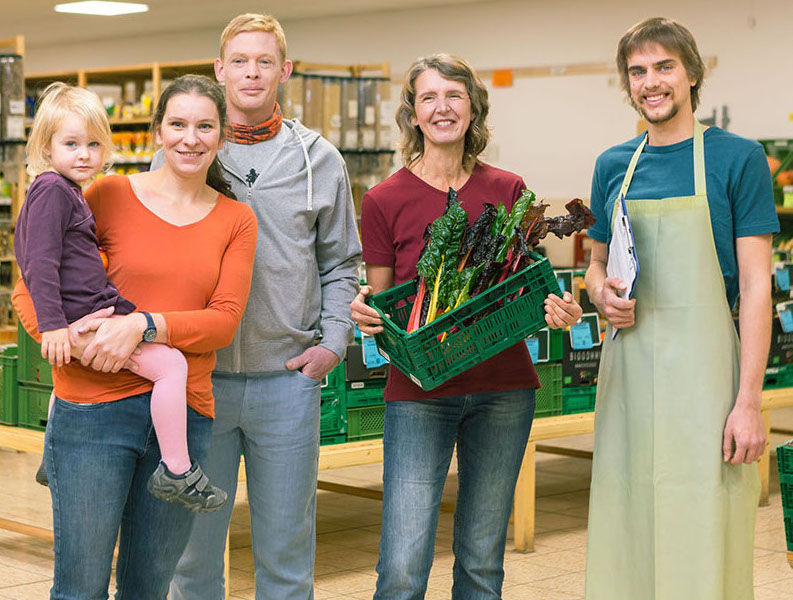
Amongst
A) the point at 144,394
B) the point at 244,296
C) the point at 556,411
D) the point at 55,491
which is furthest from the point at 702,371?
the point at 556,411

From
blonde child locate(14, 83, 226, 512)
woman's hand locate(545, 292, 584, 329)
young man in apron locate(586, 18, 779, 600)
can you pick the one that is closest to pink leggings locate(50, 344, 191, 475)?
blonde child locate(14, 83, 226, 512)

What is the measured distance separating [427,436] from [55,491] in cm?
92

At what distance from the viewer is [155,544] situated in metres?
2.62

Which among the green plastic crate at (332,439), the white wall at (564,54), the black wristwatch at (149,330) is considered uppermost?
the white wall at (564,54)

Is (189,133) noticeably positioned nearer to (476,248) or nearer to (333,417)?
(476,248)

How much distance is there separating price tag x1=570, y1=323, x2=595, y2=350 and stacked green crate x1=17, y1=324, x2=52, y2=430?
7.46ft

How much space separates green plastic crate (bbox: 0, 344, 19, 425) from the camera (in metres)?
4.91

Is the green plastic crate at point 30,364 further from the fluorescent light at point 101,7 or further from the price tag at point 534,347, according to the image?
the fluorescent light at point 101,7

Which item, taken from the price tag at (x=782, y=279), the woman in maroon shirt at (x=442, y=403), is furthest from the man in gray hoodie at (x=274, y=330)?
the price tag at (x=782, y=279)

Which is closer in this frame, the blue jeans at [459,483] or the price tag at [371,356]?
the blue jeans at [459,483]

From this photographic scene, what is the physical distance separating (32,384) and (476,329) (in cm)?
272

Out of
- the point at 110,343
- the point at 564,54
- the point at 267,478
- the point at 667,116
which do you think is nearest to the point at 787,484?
the point at 667,116

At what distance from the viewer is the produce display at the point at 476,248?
2807 mm

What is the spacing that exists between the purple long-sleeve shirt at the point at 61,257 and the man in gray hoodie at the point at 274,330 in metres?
0.52
